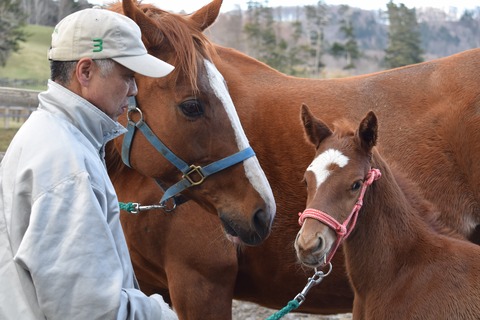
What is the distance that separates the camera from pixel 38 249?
1713 mm

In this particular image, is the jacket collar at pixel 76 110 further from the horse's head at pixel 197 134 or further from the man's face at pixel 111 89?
the horse's head at pixel 197 134

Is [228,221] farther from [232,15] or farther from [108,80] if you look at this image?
[232,15]

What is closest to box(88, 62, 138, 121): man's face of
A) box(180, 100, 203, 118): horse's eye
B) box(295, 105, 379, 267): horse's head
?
box(180, 100, 203, 118): horse's eye

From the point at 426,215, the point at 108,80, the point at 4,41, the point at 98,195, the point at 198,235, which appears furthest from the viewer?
the point at 4,41

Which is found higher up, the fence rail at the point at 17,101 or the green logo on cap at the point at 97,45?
the green logo on cap at the point at 97,45

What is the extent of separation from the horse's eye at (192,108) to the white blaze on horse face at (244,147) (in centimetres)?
11

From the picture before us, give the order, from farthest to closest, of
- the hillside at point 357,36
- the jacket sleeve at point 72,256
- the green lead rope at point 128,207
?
the hillside at point 357,36 → the green lead rope at point 128,207 → the jacket sleeve at point 72,256

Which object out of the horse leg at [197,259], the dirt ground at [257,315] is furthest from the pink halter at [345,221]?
the dirt ground at [257,315]

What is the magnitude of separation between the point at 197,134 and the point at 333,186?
2.43ft

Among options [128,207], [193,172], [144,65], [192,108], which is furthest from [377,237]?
[144,65]

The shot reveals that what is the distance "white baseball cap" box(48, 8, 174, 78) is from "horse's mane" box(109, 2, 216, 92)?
106 centimetres

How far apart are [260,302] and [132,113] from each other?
5.61 feet

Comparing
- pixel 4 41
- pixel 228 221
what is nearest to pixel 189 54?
pixel 228 221

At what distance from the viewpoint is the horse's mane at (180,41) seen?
3.16 meters
